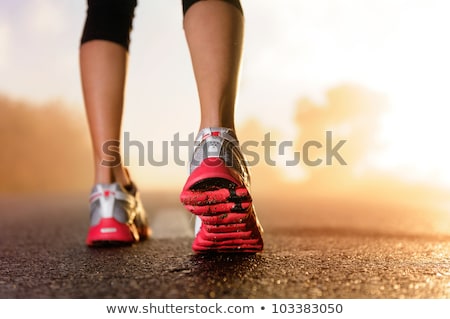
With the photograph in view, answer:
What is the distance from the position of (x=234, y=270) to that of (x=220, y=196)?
0.14 meters

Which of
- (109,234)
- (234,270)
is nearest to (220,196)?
(234,270)

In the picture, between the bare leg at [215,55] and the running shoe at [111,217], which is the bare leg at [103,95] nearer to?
the running shoe at [111,217]

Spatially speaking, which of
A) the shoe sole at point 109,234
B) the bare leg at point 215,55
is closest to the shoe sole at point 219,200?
the bare leg at point 215,55

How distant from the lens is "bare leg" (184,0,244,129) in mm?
1045

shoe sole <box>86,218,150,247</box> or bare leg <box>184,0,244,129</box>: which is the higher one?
bare leg <box>184,0,244,129</box>

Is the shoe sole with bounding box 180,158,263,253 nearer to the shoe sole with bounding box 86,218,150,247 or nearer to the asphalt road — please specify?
the asphalt road

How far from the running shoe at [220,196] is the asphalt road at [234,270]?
4cm

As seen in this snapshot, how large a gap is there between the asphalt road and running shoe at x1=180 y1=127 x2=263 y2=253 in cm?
4

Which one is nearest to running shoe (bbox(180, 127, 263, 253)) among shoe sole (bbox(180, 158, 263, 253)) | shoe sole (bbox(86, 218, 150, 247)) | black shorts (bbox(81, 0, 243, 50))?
shoe sole (bbox(180, 158, 263, 253))

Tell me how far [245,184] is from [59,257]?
0.45 m

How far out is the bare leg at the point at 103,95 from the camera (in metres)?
1.36

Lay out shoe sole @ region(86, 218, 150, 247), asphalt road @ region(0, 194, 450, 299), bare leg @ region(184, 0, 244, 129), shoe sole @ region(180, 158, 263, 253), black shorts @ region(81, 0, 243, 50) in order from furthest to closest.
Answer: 1. black shorts @ region(81, 0, 243, 50)
2. shoe sole @ region(86, 218, 150, 247)
3. bare leg @ region(184, 0, 244, 129)
4. shoe sole @ region(180, 158, 263, 253)
5. asphalt road @ region(0, 194, 450, 299)
